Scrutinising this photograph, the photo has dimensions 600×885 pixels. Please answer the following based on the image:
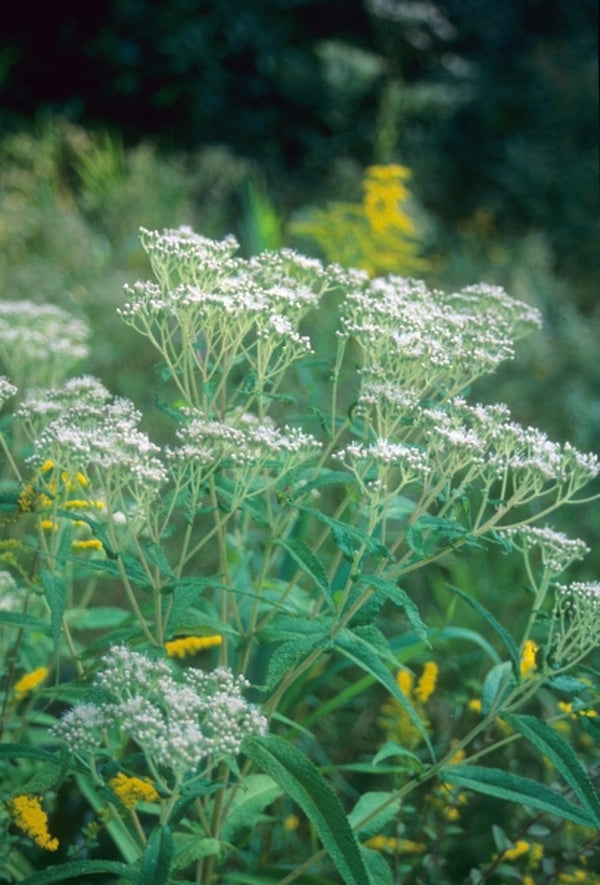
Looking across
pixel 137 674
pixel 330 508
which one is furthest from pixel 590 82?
pixel 137 674

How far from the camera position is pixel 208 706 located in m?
1.75

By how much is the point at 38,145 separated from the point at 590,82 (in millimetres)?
6051

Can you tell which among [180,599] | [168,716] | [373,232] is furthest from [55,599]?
[373,232]

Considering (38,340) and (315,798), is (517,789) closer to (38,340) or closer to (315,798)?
(315,798)

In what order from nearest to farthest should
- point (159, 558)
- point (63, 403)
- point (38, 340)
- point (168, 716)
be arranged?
point (168, 716) < point (159, 558) < point (63, 403) < point (38, 340)

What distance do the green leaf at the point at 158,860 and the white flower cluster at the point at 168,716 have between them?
119mm

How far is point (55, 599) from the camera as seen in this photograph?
79.8 inches

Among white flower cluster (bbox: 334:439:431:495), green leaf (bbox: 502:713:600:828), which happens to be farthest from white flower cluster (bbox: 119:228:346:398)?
green leaf (bbox: 502:713:600:828)

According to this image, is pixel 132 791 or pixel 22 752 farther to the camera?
pixel 132 791

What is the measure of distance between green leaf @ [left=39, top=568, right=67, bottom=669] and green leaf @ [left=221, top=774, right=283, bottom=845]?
22.6 inches

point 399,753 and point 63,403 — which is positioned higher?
point 63,403

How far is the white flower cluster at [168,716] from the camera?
5.48 ft

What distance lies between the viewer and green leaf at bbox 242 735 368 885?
1.75 m

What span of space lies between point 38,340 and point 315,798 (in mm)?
1666
